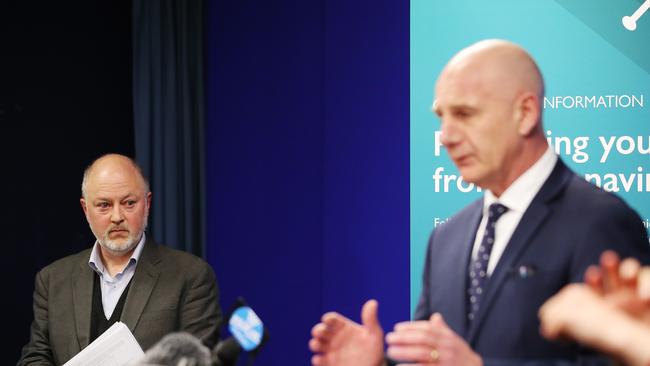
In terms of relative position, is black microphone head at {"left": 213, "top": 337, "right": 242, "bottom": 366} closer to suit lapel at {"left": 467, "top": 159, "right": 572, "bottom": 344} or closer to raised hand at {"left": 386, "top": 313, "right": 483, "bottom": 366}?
raised hand at {"left": 386, "top": 313, "right": 483, "bottom": 366}

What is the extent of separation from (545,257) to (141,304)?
2055 millimetres

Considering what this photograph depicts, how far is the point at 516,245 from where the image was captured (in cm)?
198

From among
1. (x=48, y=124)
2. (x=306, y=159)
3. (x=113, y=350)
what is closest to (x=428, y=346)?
(x=113, y=350)

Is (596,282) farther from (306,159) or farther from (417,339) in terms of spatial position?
(306,159)

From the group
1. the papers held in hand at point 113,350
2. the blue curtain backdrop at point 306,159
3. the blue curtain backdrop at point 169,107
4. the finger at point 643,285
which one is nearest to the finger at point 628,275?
the finger at point 643,285

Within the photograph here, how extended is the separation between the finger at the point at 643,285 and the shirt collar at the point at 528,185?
0.83m

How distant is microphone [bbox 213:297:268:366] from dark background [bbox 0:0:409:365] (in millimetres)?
2838

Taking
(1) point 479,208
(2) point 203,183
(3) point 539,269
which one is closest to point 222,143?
(2) point 203,183

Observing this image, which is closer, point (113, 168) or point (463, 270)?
point (463, 270)

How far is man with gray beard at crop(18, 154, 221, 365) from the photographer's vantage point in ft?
11.6

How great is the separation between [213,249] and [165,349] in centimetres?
345

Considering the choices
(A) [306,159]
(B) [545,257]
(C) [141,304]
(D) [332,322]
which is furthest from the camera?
(A) [306,159]

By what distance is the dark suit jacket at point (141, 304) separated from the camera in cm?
354

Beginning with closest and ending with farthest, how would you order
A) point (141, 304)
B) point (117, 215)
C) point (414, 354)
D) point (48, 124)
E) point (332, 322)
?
point (414, 354) → point (332, 322) → point (141, 304) → point (117, 215) → point (48, 124)
